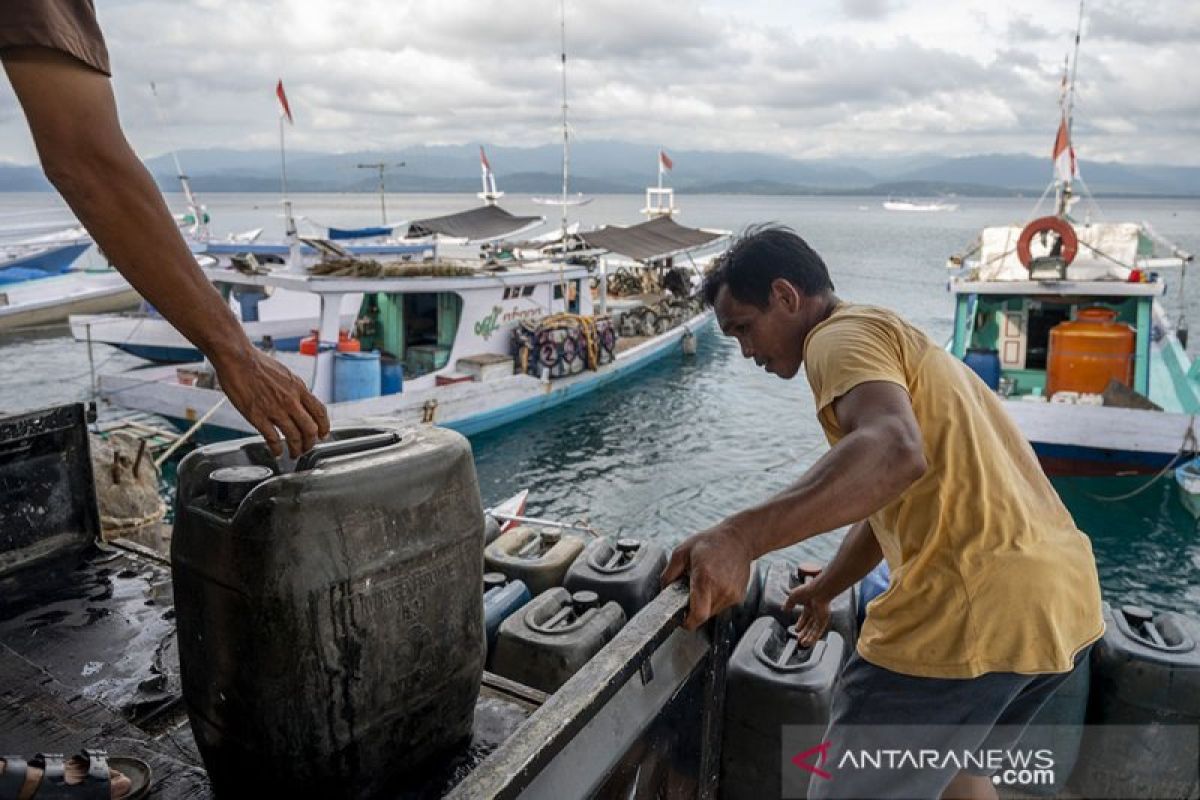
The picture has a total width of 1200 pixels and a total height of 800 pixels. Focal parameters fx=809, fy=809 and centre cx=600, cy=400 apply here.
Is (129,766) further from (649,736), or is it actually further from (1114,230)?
(1114,230)

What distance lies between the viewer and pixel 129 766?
2.14 meters

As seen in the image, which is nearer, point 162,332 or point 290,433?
point 290,433

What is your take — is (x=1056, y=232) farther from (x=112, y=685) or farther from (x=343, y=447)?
(x=112, y=685)

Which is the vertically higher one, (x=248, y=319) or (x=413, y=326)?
(x=413, y=326)

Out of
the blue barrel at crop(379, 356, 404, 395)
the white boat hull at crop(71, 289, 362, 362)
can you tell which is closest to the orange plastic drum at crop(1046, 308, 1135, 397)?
the blue barrel at crop(379, 356, 404, 395)

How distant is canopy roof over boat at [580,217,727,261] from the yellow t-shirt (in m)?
17.4

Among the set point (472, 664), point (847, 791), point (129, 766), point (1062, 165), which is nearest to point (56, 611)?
point (129, 766)

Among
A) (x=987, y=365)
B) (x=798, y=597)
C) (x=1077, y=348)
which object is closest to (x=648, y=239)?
(x=987, y=365)

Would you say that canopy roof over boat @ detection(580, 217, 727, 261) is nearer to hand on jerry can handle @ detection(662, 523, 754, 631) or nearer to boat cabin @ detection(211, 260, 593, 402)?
boat cabin @ detection(211, 260, 593, 402)

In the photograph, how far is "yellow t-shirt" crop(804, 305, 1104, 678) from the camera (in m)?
1.96

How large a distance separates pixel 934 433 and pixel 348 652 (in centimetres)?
148

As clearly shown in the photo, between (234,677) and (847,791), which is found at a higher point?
(234,677)

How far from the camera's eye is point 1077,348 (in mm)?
11125

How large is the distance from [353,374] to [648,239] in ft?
36.3
